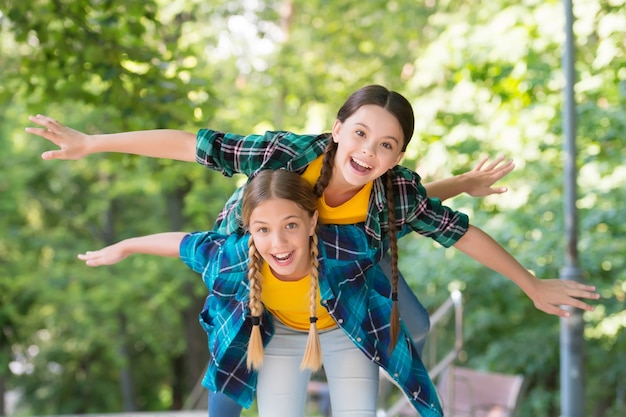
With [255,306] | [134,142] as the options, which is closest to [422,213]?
[255,306]

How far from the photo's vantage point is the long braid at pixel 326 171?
2.60 metres

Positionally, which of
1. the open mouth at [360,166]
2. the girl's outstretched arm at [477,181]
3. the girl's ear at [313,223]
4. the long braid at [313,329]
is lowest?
the long braid at [313,329]

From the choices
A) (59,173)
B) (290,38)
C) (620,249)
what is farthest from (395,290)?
(59,173)

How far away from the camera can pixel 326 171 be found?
2.60 meters

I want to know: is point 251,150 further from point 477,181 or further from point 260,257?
point 477,181

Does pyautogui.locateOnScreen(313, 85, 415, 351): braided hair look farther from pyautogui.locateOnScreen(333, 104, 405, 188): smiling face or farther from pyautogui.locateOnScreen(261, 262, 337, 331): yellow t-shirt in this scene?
pyautogui.locateOnScreen(261, 262, 337, 331): yellow t-shirt

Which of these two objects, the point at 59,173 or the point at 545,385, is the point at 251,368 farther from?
the point at 59,173

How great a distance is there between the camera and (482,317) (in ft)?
29.5

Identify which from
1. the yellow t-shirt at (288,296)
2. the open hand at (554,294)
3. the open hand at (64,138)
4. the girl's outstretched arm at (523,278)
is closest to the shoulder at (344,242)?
the yellow t-shirt at (288,296)

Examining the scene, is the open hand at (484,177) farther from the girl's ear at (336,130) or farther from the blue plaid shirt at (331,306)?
the girl's ear at (336,130)

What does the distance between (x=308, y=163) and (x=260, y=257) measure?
1.06 ft

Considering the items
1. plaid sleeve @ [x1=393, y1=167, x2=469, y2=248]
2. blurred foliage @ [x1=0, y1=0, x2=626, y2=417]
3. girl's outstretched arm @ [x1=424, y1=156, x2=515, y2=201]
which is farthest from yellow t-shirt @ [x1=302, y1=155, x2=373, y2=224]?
blurred foliage @ [x1=0, y1=0, x2=626, y2=417]

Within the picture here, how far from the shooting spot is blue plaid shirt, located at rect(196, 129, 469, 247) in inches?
103

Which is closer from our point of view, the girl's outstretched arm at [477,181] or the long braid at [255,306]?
the long braid at [255,306]
